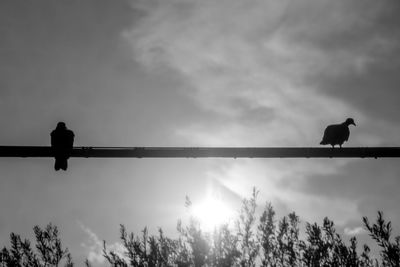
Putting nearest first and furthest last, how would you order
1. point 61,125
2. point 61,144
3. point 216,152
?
point 216,152, point 61,144, point 61,125

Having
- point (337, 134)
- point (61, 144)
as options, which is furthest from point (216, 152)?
point (337, 134)

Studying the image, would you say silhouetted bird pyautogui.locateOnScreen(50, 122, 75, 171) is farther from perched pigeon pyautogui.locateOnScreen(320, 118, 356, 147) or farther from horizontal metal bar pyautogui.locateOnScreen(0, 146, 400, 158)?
perched pigeon pyautogui.locateOnScreen(320, 118, 356, 147)

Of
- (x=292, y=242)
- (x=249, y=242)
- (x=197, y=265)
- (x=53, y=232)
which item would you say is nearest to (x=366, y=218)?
(x=292, y=242)

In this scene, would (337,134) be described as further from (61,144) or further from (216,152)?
(61,144)

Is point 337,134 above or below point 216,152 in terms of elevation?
above

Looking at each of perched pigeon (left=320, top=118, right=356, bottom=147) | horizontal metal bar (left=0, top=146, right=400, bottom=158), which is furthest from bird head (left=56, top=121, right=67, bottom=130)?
perched pigeon (left=320, top=118, right=356, bottom=147)

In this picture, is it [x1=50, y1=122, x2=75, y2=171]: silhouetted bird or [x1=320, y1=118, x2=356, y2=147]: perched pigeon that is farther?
[x1=320, y1=118, x2=356, y2=147]: perched pigeon

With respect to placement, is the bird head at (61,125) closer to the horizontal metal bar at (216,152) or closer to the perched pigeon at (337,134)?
the horizontal metal bar at (216,152)

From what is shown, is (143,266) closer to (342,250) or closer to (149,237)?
(149,237)

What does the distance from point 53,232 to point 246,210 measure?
14883mm

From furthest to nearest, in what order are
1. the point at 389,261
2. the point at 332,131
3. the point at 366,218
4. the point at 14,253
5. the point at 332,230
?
the point at 14,253 < the point at 332,230 < the point at 366,218 < the point at 389,261 < the point at 332,131

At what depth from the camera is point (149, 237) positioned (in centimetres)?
2247

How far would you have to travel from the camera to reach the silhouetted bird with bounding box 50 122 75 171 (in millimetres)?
8034

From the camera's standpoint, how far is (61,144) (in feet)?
28.8
